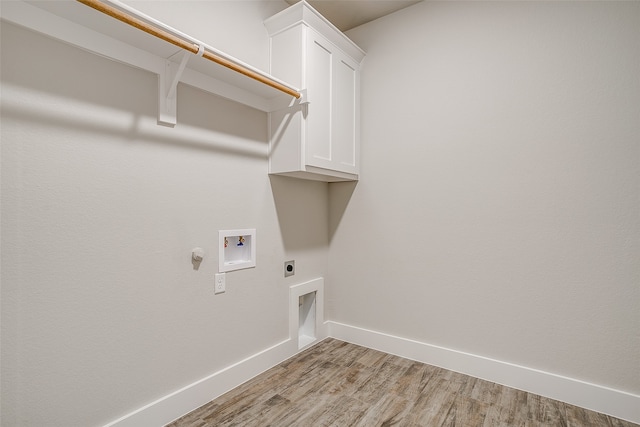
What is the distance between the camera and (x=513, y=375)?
1988mm

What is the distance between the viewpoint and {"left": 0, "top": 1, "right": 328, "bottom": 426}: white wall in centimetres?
119

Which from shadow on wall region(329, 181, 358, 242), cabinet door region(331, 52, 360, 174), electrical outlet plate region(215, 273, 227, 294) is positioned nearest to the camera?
electrical outlet plate region(215, 273, 227, 294)

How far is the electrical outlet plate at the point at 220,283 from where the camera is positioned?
1851mm

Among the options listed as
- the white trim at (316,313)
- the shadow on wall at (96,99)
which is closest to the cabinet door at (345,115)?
the shadow on wall at (96,99)

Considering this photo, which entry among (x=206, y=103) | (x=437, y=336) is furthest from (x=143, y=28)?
(x=437, y=336)

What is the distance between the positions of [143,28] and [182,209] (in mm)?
837

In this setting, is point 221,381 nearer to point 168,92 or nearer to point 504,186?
point 168,92

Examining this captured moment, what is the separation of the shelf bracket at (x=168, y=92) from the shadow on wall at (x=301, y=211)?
0.77 metres

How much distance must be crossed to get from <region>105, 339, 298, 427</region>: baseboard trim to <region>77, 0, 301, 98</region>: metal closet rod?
1.71 metres

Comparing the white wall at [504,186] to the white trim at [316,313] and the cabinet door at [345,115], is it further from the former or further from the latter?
the white trim at [316,313]

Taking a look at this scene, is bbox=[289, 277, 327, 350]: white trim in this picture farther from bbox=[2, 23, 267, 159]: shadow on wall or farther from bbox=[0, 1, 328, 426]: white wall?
bbox=[2, 23, 267, 159]: shadow on wall

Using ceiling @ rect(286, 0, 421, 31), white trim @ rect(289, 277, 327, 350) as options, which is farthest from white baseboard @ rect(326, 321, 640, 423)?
ceiling @ rect(286, 0, 421, 31)

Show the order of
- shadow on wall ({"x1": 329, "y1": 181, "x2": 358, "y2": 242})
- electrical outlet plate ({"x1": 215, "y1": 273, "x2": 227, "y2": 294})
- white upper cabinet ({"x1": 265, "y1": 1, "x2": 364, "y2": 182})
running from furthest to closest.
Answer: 1. shadow on wall ({"x1": 329, "y1": 181, "x2": 358, "y2": 242})
2. white upper cabinet ({"x1": 265, "y1": 1, "x2": 364, "y2": 182})
3. electrical outlet plate ({"x1": 215, "y1": 273, "x2": 227, "y2": 294})

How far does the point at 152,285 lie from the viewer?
1.57m
